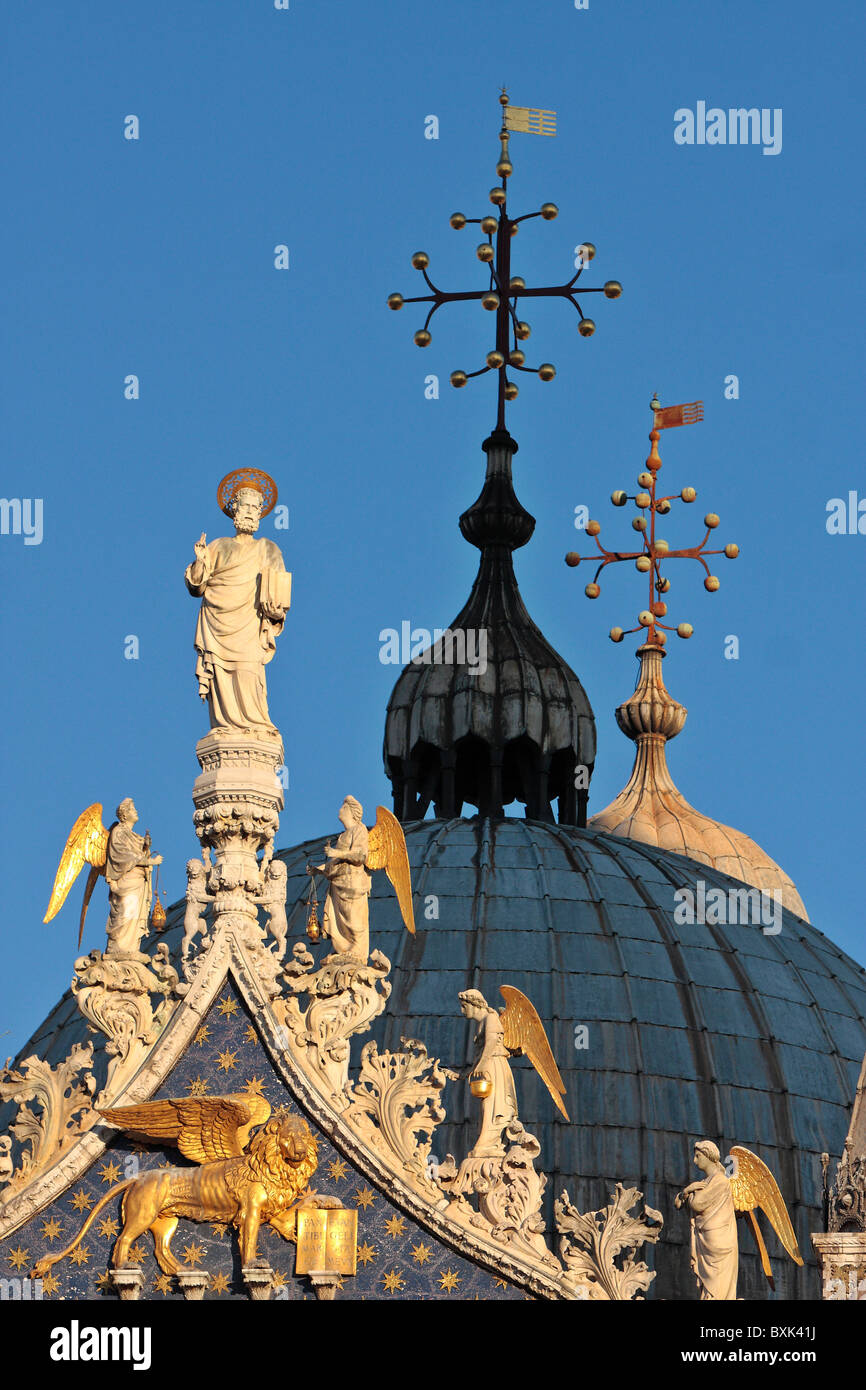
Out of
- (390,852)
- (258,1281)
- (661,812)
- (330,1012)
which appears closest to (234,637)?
(390,852)

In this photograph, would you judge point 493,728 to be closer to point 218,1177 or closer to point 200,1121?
point 200,1121

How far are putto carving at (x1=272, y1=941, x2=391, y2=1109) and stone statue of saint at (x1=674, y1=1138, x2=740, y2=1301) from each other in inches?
152

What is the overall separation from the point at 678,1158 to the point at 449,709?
11270mm

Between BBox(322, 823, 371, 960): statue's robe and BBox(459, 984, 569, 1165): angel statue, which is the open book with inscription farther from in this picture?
BBox(322, 823, 371, 960): statue's robe

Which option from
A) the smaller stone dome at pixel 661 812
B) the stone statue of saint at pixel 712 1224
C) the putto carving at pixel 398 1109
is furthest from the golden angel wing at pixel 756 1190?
the smaller stone dome at pixel 661 812

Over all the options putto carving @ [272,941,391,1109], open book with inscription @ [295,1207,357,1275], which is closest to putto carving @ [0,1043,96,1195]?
putto carving @ [272,941,391,1109]

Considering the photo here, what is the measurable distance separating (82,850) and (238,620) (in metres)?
3.06

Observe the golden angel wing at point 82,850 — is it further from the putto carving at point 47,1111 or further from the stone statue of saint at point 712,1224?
the stone statue of saint at point 712,1224
